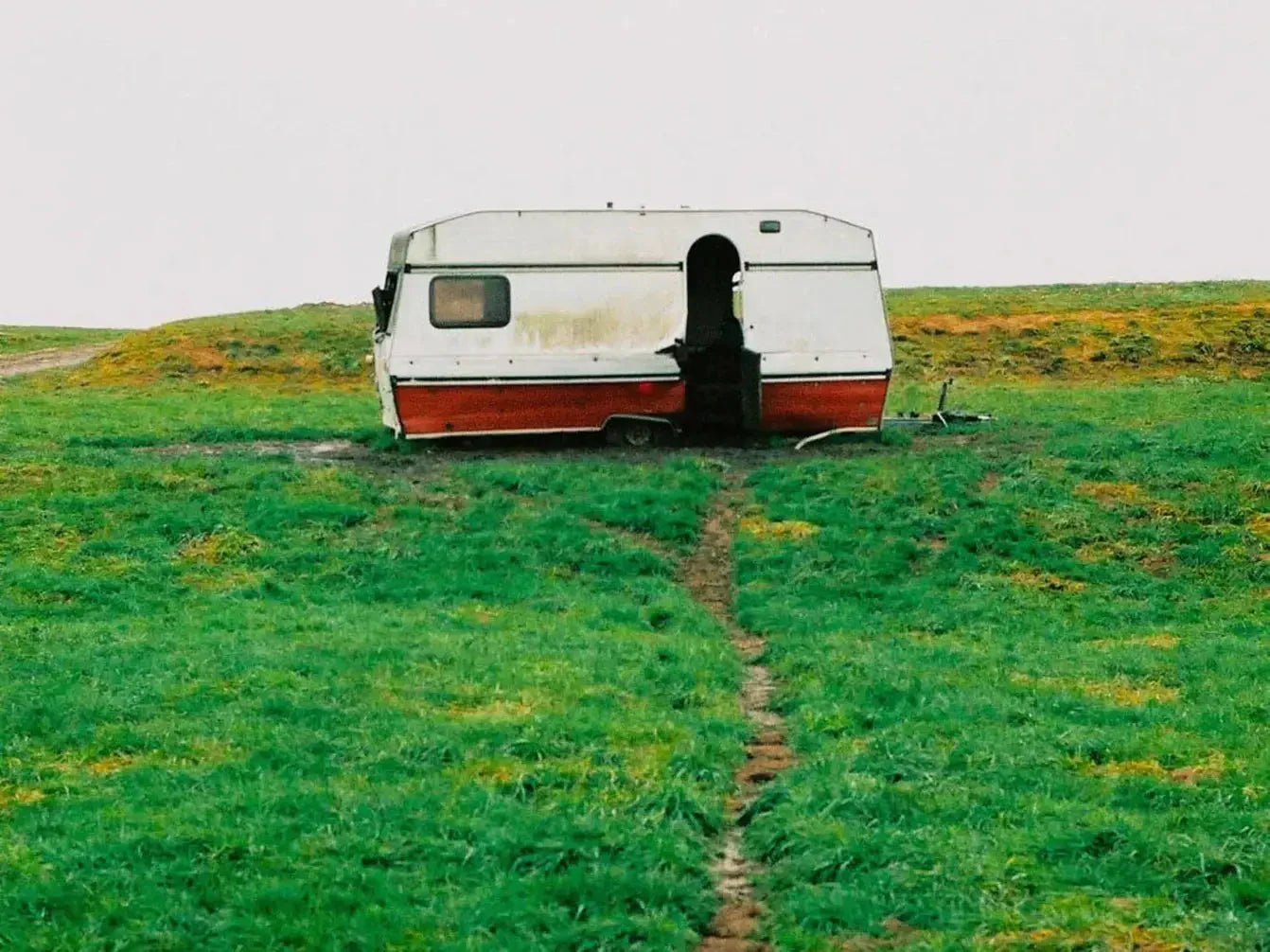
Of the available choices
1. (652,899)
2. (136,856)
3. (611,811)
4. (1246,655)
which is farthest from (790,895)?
(1246,655)

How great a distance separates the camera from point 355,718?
416 inches

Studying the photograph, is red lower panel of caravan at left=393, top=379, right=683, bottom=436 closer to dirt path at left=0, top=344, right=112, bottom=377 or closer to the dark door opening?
the dark door opening

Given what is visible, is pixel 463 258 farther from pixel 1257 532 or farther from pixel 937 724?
pixel 937 724

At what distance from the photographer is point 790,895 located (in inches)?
298

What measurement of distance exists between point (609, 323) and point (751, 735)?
Result: 490 inches

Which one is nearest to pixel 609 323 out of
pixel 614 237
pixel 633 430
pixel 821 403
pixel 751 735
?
pixel 614 237

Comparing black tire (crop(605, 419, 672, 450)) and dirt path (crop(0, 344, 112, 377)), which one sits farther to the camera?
dirt path (crop(0, 344, 112, 377))

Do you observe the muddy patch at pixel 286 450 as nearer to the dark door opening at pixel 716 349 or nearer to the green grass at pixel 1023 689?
the dark door opening at pixel 716 349

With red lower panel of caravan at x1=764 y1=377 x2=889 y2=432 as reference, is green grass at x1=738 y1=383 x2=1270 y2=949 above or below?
below

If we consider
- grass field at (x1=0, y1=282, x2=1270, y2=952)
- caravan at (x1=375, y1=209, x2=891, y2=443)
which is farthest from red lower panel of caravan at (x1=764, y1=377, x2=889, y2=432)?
grass field at (x1=0, y1=282, x2=1270, y2=952)

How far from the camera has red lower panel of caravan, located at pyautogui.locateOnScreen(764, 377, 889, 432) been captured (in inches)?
900

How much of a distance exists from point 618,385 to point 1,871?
15547 mm

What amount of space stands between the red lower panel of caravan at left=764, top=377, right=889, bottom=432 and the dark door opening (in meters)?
0.44

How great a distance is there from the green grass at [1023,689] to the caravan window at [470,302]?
467 centimetres
